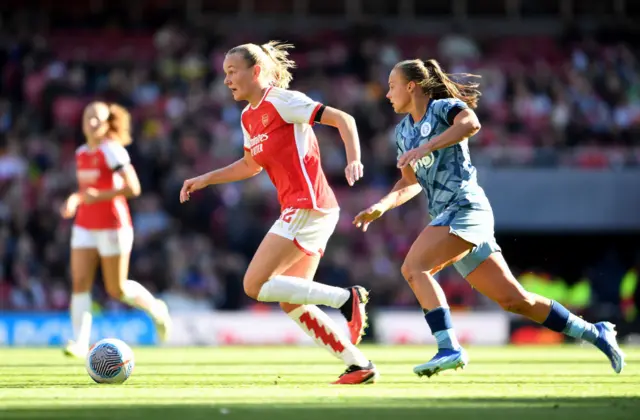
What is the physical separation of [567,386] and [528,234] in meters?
16.0

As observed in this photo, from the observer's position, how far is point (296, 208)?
758 cm

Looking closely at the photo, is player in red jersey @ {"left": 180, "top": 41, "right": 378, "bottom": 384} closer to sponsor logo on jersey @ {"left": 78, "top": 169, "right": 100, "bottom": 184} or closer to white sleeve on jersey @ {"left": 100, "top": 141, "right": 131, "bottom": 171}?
white sleeve on jersey @ {"left": 100, "top": 141, "right": 131, "bottom": 171}

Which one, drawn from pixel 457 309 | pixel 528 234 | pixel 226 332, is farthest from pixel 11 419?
pixel 528 234

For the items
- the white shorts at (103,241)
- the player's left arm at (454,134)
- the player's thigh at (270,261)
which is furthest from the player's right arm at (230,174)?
the white shorts at (103,241)

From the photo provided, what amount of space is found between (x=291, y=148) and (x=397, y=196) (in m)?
0.78

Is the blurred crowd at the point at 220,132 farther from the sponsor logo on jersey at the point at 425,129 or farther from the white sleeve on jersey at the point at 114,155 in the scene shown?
the sponsor logo on jersey at the point at 425,129

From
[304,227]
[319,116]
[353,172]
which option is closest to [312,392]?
[304,227]

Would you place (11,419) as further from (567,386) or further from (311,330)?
(567,386)

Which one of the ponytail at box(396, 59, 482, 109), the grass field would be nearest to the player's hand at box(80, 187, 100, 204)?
the grass field

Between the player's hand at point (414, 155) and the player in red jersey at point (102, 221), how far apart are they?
14.4ft

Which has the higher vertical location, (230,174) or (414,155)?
(414,155)

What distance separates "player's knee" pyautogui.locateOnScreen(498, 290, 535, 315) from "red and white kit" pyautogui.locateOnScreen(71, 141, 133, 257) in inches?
173

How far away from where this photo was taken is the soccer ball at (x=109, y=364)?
25.0 ft

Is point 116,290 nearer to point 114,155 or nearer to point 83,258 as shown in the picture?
point 83,258
